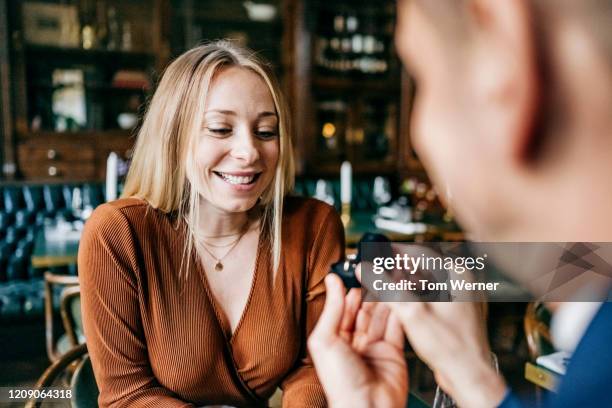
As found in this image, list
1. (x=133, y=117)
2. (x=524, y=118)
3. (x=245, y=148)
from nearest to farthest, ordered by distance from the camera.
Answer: (x=524, y=118) < (x=245, y=148) < (x=133, y=117)

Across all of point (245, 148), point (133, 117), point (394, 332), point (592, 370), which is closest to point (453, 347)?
point (394, 332)

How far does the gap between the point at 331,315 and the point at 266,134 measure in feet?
Answer: 1.21

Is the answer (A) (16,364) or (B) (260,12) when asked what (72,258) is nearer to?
(A) (16,364)

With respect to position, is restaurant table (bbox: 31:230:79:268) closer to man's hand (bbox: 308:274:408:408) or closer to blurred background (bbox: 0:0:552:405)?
blurred background (bbox: 0:0:552:405)

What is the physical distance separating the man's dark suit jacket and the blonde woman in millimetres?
549

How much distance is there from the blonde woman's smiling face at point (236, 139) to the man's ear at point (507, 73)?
1.86 feet

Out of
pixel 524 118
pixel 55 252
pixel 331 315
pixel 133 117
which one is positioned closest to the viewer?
pixel 524 118

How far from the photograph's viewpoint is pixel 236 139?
0.76 m

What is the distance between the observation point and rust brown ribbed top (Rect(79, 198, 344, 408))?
28.4 inches

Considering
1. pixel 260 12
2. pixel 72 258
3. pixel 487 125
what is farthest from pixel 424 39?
pixel 260 12

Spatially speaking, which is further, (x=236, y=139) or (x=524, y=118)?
(x=236, y=139)

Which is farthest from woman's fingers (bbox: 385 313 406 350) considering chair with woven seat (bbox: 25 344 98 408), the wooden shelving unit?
the wooden shelving unit

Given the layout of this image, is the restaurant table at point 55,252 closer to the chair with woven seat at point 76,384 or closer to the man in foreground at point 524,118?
the chair with woven seat at point 76,384

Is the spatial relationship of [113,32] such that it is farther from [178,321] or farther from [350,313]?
[350,313]
